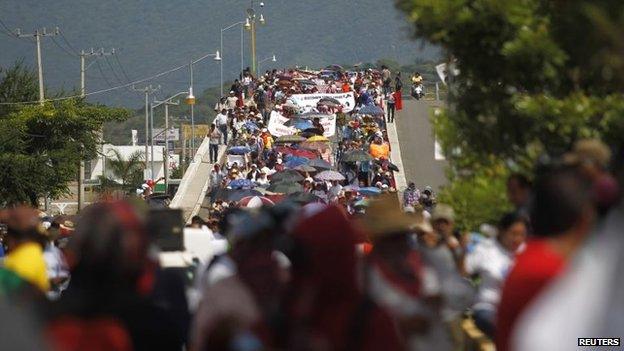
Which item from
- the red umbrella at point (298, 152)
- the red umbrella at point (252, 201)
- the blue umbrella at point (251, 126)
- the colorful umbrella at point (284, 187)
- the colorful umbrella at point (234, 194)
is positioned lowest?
the red umbrella at point (252, 201)

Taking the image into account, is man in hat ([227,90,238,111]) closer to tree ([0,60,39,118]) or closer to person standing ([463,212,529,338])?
tree ([0,60,39,118])

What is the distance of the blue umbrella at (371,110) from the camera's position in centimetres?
5209

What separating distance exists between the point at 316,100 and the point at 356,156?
1742 centimetres

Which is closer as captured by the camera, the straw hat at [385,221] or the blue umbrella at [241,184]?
the straw hat at [385,221]

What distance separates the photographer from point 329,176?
125 feet

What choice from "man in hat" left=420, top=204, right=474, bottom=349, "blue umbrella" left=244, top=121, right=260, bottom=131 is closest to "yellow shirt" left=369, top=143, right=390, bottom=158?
"blue umbrella" left=244, top=121, right=260, bottom=131

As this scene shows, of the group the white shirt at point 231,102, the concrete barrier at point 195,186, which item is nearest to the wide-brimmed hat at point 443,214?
the concrete barrier at point 195,186

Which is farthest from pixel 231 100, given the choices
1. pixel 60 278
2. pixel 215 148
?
pixel 60 278

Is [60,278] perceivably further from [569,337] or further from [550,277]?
[569,337]

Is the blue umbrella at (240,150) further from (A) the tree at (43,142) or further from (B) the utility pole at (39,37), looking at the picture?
(B) the utility pole at (39,37)

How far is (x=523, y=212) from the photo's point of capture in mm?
9203

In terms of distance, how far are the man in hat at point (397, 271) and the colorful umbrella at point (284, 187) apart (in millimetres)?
27897

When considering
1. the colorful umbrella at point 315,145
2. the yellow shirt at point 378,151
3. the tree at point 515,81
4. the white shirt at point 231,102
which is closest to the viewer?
the tree at point 515,81

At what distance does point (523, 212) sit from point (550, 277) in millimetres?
4311
